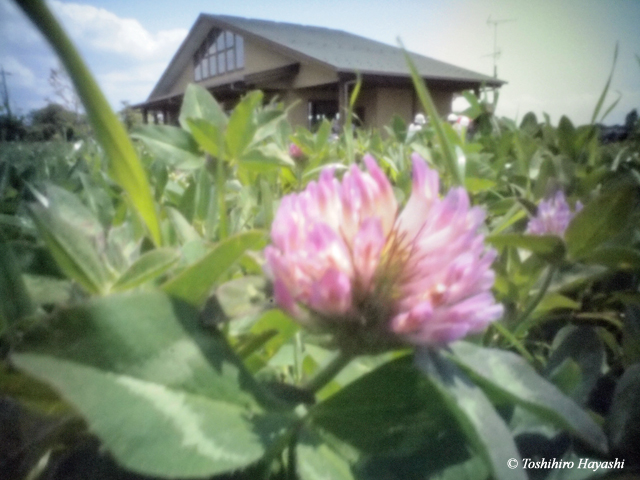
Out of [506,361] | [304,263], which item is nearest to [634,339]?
[506,361]

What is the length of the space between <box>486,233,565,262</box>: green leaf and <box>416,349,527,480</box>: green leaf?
149mm

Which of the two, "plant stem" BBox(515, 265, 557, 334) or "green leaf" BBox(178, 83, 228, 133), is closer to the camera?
"plant stem" BBox(515, 265, 557, 334)

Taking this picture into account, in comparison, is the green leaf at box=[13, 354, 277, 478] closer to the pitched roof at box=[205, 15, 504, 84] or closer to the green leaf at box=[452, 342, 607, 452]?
the green leaf at box=[452, 342, 607, 452]

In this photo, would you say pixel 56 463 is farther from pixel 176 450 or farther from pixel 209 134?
pixel 209 134

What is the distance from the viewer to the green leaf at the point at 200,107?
590mm

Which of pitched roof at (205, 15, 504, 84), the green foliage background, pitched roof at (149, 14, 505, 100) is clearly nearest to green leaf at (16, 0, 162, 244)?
the green foliage background

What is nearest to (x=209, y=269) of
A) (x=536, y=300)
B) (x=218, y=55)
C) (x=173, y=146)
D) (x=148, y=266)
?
(x=148, y=266)

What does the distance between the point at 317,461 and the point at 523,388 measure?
4.3 inches

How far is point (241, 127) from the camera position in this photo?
0.54 meters

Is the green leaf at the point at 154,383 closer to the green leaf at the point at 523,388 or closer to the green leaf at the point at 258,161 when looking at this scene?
the green leaf at the point at 523,388

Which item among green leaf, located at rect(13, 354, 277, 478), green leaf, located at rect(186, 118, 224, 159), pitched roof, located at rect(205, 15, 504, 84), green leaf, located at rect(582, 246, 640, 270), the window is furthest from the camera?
the window

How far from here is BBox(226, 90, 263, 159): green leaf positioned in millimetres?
537

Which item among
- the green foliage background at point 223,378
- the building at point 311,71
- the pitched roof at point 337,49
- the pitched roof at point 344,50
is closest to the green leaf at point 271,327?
the green foliage background at point 223,378

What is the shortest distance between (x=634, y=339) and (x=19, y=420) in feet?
1.40
